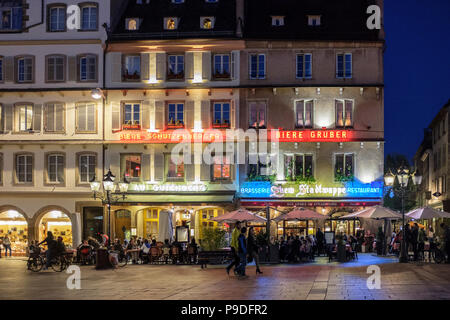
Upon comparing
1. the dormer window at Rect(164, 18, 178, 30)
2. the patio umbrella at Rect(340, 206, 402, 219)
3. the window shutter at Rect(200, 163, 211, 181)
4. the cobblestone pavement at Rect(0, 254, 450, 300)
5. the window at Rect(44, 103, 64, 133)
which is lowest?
the cobblestone pavement at Rect(0, 254, 450, 300)

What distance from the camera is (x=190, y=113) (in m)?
42.9

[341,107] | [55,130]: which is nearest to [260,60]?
[341,107]

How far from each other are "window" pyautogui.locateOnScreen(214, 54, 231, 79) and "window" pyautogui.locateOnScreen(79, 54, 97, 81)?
7564 mm

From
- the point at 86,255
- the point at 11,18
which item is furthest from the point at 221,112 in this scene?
the point at 11,18

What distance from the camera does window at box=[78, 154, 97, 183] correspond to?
142ft

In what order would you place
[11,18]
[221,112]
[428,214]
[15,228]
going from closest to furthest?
[428,214]
[221,112]
[15,228]
[11,18]

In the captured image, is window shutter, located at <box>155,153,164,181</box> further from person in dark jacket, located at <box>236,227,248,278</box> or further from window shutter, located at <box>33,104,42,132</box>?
person in dark jacket, located at <box>236,227,248,278</box>

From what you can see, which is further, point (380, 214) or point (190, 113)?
point (190, 113)

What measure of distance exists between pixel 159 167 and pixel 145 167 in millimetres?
910

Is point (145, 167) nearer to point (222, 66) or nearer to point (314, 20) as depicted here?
point (222, 66)

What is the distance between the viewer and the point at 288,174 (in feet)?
140

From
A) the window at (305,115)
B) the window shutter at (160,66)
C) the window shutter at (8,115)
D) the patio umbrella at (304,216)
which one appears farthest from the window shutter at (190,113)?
the window shutter at (8,115)

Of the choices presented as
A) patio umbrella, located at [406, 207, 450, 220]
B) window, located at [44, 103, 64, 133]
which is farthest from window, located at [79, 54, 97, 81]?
patio umbrella, located at [406, 207, 450, 220]

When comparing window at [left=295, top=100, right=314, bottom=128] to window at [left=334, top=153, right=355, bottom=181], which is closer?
window at [left=334, top=153, right=355, bottom=181]
